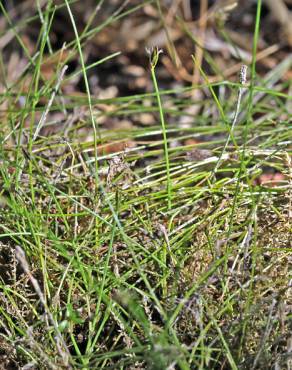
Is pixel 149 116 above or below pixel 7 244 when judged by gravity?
below

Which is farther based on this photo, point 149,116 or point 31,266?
point 149,116

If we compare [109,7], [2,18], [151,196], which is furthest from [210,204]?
[2,18]

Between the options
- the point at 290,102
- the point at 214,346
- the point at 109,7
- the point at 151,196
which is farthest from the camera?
the point at 109,7

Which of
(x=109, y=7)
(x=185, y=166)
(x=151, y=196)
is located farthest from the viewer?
(x=109, y=7)

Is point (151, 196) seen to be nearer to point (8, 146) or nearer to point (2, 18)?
point (8, 146)

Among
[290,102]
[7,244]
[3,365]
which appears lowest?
[290,102]

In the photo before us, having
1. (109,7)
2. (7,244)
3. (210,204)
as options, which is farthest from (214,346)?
(109,7)

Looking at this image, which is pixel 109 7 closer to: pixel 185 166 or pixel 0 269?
pixel 185 166

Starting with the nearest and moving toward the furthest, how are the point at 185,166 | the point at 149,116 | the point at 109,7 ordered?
the point at 185,166, the point at 149,116, the point at 109,7

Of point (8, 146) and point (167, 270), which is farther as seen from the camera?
point (8, 146)
